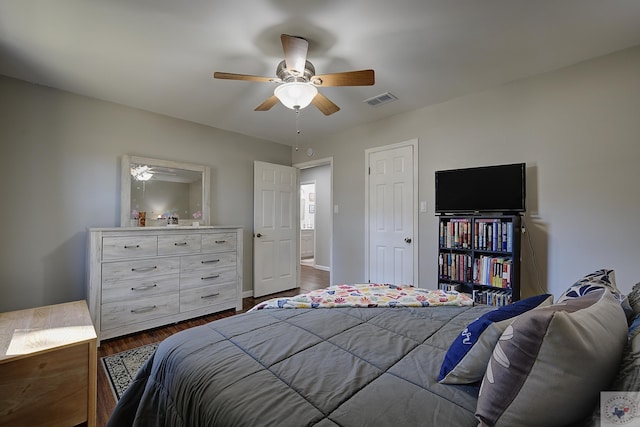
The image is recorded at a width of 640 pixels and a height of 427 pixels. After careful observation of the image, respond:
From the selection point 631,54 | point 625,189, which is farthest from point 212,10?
point 625,189

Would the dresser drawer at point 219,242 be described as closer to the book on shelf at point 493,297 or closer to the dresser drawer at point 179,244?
the dresser drawer at point 179,244

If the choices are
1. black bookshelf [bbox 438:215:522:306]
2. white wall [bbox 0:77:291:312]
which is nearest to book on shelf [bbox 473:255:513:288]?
black bookshelf [bbox 438:215:522:306]

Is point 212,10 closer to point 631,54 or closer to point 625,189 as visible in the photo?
point 631,54

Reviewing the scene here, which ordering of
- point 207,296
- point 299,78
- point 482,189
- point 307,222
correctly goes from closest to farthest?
point 299,78 < point 482,189 < point 207,296 < point 307,222

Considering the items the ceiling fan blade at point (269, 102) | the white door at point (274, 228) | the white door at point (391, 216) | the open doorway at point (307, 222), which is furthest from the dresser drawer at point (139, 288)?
the open doorway at point (307, 222)

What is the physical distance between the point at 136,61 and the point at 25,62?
3.03 feet

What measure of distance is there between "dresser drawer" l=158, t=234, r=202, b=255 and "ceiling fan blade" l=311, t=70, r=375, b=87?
7.18 feet

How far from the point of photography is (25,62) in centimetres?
228

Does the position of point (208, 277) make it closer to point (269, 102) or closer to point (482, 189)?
point (269, 102)

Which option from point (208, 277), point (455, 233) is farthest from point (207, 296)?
point (455, 233)

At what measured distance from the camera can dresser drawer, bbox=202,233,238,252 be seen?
3.27 m

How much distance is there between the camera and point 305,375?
37.8 inches

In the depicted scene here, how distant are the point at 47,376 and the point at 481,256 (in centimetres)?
331

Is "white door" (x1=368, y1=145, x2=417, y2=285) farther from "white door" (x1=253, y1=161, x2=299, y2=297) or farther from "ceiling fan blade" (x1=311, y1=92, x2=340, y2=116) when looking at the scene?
"white door" (x1=253, y1=161, x2=299, y2=297)
